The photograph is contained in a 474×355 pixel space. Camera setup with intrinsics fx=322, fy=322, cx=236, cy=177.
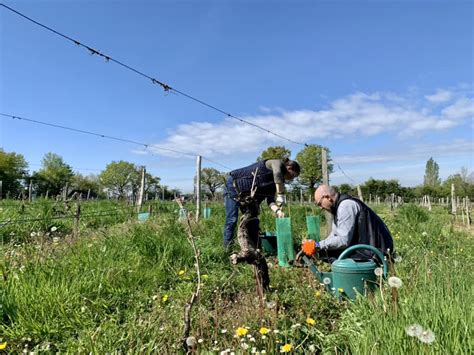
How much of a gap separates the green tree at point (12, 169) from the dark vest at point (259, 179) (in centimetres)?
4841

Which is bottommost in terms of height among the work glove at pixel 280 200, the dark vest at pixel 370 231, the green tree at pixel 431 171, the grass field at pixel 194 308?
the grass field at pixel 194 308

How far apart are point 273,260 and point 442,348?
9.40 feet

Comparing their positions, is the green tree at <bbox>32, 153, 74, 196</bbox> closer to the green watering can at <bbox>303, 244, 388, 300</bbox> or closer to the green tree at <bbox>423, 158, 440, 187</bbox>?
the green watering can at <bbox>303, 244, 388, 300</bbox>

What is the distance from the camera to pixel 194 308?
2.40 meters

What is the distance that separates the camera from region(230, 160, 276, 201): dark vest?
13.7 feet

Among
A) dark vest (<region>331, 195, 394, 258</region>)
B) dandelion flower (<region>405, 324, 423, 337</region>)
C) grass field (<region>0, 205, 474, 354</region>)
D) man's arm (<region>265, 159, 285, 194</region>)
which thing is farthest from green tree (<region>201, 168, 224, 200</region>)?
dandelion flower (<region>405, 324, 423, 337</region>)

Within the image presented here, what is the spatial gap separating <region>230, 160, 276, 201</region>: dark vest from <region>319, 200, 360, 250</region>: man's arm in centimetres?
139

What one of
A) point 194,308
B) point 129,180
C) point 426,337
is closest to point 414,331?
point 426,337

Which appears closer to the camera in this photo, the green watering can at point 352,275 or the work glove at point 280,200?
the green watering can at point 352,275

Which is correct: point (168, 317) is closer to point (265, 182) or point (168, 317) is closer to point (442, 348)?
point (442, 348)

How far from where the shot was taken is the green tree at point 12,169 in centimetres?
4641

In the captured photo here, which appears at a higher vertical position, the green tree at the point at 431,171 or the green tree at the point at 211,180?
the green tree at the point at 431,171

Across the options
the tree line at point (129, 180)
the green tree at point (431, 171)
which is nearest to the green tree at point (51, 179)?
the tree line at point (129, 180)

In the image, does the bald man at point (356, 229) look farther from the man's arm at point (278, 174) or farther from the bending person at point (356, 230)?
the man's arm at point (278, 174)
